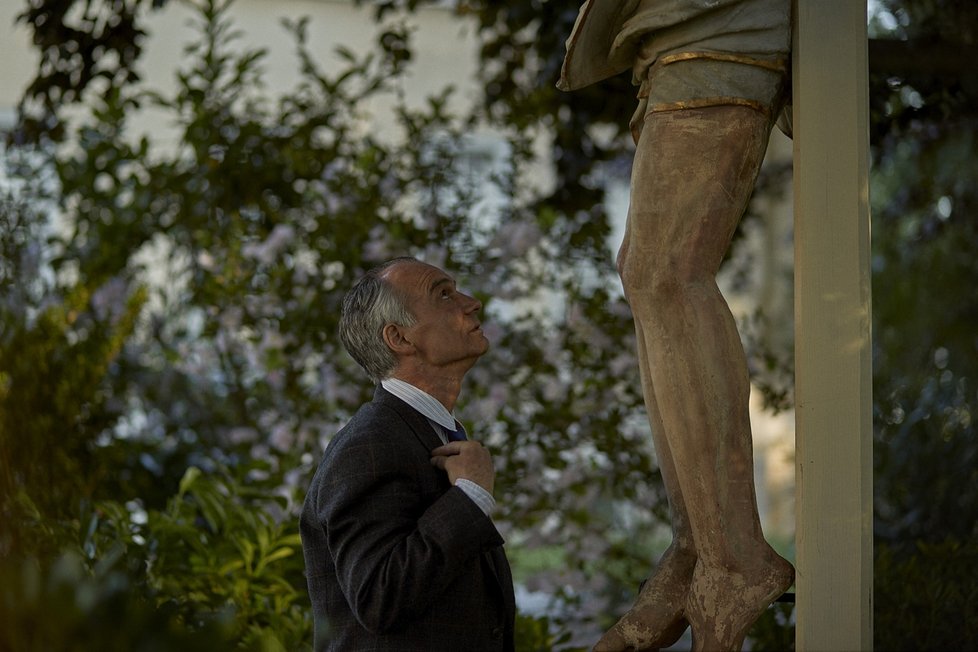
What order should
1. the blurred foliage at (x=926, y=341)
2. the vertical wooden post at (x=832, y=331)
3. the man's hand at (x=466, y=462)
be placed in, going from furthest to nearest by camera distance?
1. the blurred foliage at (x=926, y=341)
2. the man's hand at (x=466, y=462)
3. the vertical wooden post at (x=832, y=331)

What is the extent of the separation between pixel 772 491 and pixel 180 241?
5835 mm

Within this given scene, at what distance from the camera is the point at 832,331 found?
1861 mm

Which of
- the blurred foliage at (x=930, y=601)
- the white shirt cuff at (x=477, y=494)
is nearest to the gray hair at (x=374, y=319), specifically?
the white shirt cuff at (x=477, y=494)

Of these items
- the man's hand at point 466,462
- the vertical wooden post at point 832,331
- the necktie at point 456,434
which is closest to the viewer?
the vertical wooden post at point 832,331

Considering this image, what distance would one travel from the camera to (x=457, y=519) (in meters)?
1.87

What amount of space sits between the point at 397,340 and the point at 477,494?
1.10ft

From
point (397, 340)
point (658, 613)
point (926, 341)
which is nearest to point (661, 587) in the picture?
point (658, 613)

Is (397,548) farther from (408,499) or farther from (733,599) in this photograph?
(733,599)

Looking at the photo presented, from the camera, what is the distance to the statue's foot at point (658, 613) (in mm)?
1886

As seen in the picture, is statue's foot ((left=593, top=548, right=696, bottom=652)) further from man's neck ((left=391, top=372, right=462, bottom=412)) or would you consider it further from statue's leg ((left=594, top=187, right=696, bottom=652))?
man's neck ((left=391, top=372, right=462, bottom=412))

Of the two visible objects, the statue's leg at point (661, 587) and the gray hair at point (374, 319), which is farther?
the gray hair at point (374, 319)

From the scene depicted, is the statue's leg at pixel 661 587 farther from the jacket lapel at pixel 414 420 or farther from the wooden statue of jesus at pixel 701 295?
the jacket lapel at pixel 414 420

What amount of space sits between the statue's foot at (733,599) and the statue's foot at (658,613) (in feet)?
0.18

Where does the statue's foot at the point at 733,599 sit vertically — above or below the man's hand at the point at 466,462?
below
